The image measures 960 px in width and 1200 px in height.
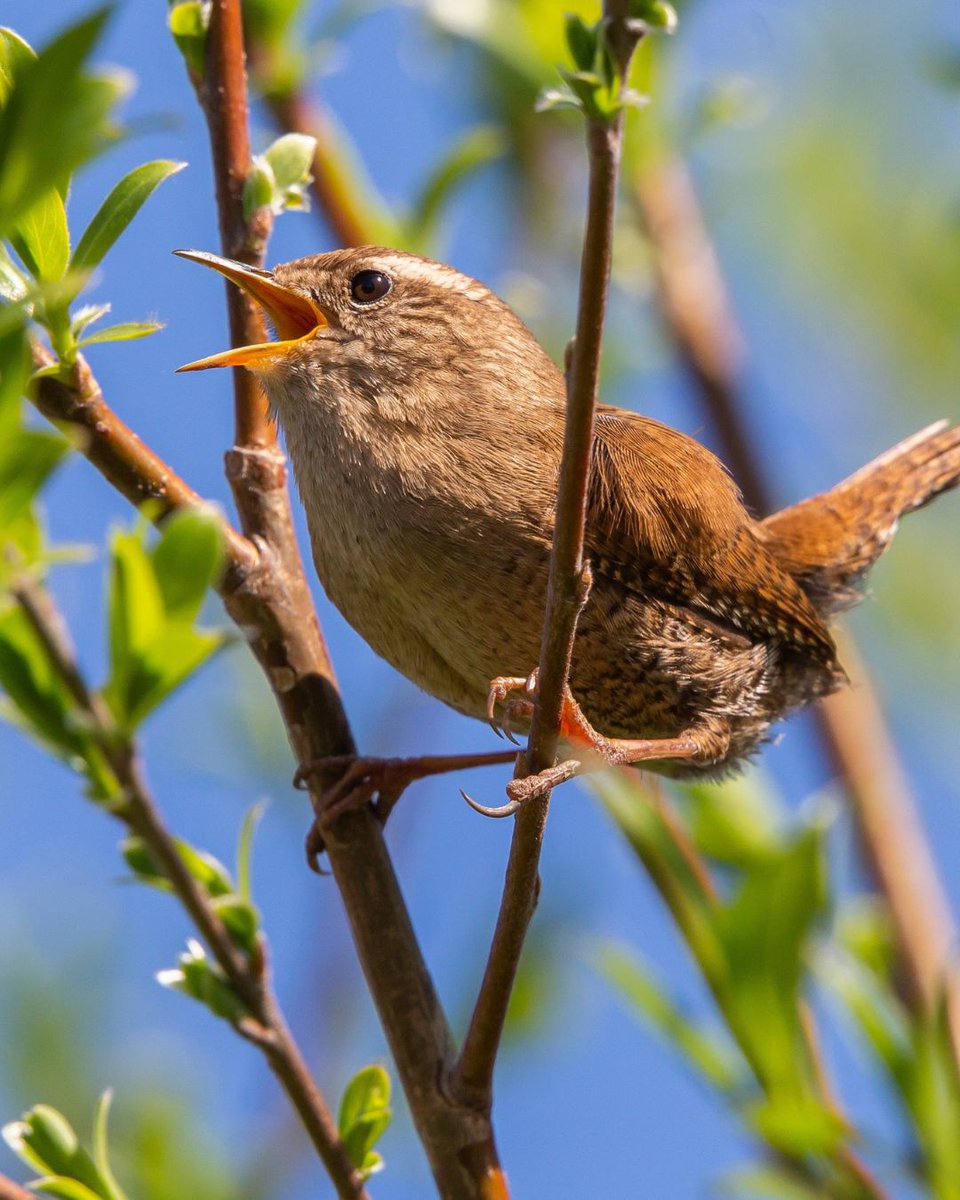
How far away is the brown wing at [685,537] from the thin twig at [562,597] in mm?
965

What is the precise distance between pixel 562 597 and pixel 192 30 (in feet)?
3.52

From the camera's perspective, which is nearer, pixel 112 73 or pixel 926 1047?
pixel 112 73

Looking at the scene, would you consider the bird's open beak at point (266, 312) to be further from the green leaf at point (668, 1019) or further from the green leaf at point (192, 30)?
the green leaf at point (668, 1019)

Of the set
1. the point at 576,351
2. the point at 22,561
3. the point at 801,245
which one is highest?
the point at 801,245

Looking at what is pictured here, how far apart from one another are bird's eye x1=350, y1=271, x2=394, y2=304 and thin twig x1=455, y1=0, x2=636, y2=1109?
1.52 metres

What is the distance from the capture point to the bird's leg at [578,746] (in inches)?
77.5

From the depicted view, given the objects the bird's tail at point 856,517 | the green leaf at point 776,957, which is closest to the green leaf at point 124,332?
the green leaf at point 776,957

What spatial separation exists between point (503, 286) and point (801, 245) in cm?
201

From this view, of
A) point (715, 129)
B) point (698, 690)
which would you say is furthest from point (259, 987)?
point (715, 129)

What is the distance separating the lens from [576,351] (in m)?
1.40

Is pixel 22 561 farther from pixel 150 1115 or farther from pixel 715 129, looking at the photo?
pixel 715 129

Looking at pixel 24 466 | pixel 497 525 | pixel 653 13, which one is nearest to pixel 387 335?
pixel 497 525

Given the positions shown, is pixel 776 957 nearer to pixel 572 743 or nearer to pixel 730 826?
pixel 572 743

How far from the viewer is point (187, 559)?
1379 millimetres
